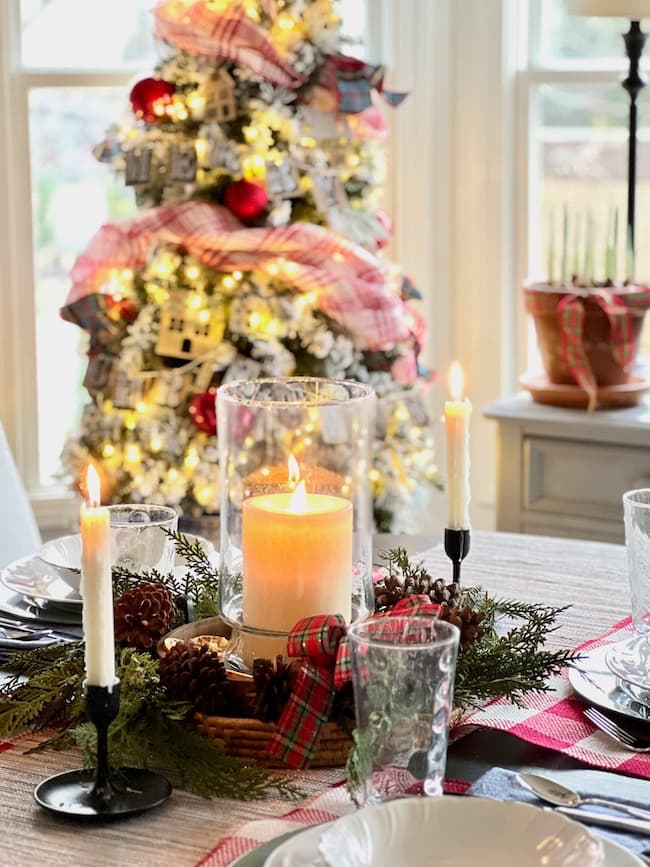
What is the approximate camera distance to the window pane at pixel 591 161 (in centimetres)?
329

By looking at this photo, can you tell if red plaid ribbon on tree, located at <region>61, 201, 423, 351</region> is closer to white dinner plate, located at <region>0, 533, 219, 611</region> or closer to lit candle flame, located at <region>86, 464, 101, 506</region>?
white dinner plate, located at <region>0, 533, 219, 611</region>

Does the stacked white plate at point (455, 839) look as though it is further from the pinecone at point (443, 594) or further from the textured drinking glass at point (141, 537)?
the textured drinking glass at point (141, 537)

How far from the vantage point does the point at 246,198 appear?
8.82 feet

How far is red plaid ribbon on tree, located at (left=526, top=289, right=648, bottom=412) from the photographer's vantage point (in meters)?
2.67

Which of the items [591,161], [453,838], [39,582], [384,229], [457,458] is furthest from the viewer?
[591,161]

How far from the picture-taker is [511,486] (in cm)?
282

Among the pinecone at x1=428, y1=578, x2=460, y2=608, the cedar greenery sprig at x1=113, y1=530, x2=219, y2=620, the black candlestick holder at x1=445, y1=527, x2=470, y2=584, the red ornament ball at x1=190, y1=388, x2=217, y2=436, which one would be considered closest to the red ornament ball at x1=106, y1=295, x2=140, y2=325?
the red ornament ball at x1=190, y1=388, x2=217, y2=436

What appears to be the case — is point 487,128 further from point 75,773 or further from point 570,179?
point 75,773

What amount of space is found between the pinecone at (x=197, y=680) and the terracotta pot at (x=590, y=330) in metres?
1.81

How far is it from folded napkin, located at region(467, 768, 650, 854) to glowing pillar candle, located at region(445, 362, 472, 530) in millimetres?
325

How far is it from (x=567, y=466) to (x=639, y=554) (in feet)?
5.44

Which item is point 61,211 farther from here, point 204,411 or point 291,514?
point 291,514

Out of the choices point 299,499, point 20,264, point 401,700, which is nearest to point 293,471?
point 299,499

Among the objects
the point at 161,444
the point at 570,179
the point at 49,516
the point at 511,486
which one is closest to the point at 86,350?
the point at 161,444
